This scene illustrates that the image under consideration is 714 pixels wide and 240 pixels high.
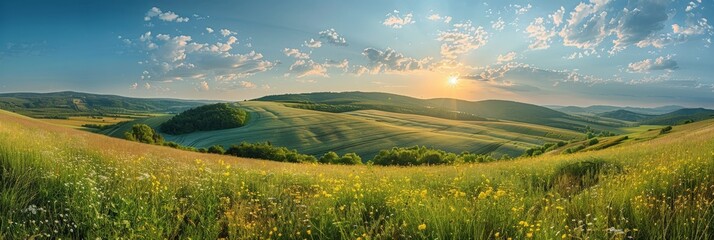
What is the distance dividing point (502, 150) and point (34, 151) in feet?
333

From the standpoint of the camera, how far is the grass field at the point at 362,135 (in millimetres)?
104250

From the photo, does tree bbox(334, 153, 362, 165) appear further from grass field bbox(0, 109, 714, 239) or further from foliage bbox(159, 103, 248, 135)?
grass field bbox(0, 109, 714, 239)

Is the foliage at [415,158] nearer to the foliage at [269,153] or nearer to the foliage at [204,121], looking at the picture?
the foliage at [269,153]

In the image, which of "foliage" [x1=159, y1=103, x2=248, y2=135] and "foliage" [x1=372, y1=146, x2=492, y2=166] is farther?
"foliage" [x1=159, y1=103, x2=248, y2=135]

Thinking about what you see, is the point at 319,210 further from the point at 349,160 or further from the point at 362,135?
the point at 362,135

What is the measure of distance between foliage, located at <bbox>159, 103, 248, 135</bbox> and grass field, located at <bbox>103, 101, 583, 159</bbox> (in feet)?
14.2

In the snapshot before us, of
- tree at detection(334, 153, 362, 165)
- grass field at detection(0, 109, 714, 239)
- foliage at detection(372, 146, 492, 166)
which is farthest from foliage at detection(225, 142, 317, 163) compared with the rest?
grass field at detection(0, 109, 714, 239)

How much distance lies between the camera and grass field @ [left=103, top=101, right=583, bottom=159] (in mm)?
104250

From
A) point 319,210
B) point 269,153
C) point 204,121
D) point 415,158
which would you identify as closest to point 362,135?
point 269,153

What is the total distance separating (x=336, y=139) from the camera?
111 metres

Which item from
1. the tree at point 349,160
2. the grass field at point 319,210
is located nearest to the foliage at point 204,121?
the tree at point 349,160

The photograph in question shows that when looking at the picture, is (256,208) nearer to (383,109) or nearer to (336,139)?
(336,139)

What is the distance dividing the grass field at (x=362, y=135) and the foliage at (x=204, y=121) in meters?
4.33

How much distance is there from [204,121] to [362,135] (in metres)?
55.3
